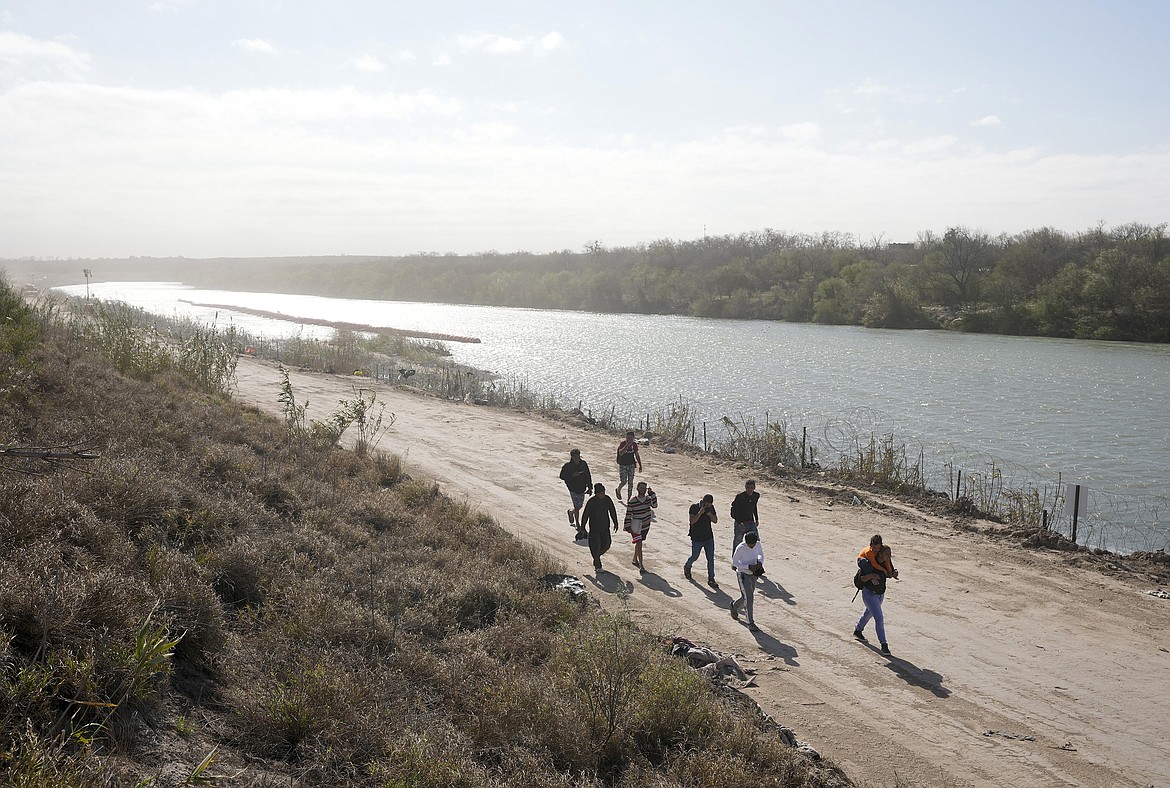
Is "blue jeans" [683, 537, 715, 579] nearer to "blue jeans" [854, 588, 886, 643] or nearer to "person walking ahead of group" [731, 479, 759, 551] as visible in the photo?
"person walking ahead of group" [731, 479, 759, 551]

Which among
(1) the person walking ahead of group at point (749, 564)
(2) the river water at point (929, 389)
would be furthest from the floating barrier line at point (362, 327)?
(1) the person walking ahead of group at point (749, 564)

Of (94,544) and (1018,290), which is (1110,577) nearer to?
(94,544)

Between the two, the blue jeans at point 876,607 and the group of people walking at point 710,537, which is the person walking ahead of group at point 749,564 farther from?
the blue jeans at point 876,607

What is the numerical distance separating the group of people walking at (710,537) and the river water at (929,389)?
9524 millimetres

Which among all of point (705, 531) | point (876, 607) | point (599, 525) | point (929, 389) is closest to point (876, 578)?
point (876, 607)

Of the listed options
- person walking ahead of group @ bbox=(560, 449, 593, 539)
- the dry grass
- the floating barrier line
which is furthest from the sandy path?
the floating barrier line

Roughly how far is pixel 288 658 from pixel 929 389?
121ft

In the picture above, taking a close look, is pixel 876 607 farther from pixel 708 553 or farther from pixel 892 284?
pixel 892 284

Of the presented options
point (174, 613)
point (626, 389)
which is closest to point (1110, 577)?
point (174, 613)

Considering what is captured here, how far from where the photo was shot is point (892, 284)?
73.1m

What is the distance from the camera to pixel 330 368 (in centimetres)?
3934

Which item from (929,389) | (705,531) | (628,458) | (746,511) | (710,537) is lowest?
(710,537)

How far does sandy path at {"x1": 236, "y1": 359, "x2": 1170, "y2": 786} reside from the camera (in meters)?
7.56

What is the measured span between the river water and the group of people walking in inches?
375
